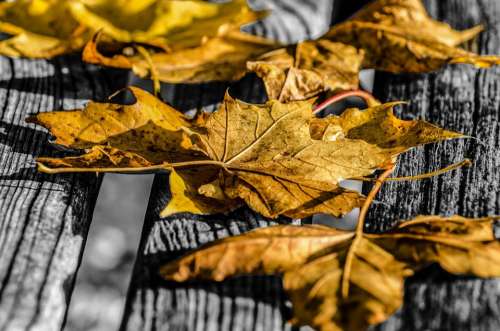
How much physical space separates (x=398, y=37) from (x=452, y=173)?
42 centimetres

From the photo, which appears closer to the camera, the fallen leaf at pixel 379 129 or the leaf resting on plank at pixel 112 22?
the fallen leaf at pixel 379 129

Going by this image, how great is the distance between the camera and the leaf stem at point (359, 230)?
916 millimetres

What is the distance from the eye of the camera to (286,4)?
1.89m

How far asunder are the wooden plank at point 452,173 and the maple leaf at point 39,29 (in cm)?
70

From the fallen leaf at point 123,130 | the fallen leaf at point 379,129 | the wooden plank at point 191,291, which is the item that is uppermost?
the fallen leaf at point 379,129

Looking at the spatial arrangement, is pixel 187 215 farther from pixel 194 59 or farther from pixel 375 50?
pixel 375 50

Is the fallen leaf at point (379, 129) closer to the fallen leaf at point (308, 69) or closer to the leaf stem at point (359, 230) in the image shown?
the leaf stem at point (359, 230)

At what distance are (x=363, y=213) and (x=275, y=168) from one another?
0.53ft

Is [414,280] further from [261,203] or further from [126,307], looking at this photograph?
[126,307]

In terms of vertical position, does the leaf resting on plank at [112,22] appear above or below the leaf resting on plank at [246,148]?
above

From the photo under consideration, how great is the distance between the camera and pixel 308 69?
4.84 feet

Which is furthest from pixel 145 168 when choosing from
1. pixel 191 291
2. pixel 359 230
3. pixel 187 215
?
pixel 359 230

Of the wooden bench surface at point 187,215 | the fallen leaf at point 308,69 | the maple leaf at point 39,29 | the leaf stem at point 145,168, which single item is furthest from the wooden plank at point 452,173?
the maple leaf at point 39,29

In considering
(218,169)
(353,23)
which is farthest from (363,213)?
(353,23)
